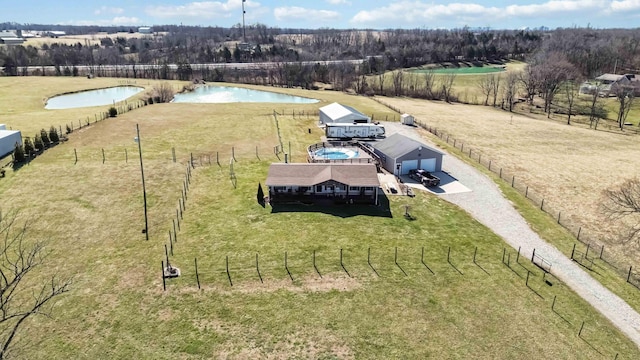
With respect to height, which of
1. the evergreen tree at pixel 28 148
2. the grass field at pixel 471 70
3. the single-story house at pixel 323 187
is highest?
the grass field at pixel 471 70

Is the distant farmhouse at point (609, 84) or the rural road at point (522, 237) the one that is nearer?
the rural road at point (522, 237)

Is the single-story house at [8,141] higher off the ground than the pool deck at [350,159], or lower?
higher

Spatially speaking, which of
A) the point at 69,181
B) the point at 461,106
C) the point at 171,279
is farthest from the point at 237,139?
the point at 461,106

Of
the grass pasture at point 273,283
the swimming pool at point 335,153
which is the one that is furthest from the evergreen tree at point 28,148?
the swimming pool at point 335,153

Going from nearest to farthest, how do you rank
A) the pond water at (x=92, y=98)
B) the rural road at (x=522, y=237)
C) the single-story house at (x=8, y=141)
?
the rural road at (x=522, y=237) → the single-story house at (x=8, y=141) → the pond water at (x=92, y=98)

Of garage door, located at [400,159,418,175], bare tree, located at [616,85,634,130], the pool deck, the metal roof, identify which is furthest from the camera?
the metal roof

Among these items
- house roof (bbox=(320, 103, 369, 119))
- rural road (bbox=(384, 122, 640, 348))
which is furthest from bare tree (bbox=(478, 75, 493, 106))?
rural road (bbox=(384, 122, 640, 348))

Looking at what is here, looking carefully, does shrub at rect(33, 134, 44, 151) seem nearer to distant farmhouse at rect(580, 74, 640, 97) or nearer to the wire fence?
the wire fence

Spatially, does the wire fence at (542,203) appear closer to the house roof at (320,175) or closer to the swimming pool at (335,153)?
the swimming pool at (335,153)

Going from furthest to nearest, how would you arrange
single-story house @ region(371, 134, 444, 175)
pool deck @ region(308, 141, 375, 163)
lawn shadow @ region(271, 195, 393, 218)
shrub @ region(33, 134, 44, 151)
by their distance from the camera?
shrub @ region(33, 134, 44, 151) → pool deck @ region(308, 141, 375, 163) → single-story house @ region(371, 134, 444, 175) → lawn shadow @ region(271, 195, 393, 218)
